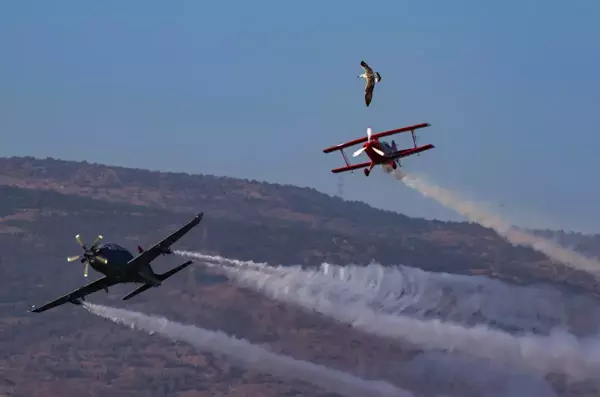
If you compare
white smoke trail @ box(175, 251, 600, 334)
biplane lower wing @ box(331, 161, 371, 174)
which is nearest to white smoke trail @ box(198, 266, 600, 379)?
white smoke trail @ box(175, 251, 600, 334)

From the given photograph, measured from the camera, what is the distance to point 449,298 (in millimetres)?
153375

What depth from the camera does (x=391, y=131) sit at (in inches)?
Result: 3462

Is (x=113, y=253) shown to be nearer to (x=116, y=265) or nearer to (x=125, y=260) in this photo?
(x=116, y=265)

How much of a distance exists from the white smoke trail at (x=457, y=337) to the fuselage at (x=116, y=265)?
3460 cm

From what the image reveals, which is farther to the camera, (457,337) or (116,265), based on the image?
(457,337)

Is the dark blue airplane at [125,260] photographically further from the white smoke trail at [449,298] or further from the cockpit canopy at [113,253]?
the white smoke trail at [449,298]

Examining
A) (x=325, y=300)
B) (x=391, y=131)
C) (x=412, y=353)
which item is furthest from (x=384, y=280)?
(x=412, y=353)

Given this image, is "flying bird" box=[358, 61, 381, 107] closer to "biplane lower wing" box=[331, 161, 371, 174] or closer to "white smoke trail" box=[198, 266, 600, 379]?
"biplane lower wing" box=[331, 161, 371, 174]

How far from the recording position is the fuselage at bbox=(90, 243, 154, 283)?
8725 cm

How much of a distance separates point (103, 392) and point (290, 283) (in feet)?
239

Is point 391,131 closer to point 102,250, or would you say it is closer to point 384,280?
point 102,250

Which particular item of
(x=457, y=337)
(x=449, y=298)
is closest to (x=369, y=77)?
(x=457, y=337)

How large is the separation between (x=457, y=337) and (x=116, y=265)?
5425 centimetres

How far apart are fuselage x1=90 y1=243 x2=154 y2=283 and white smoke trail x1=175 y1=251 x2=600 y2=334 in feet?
103
